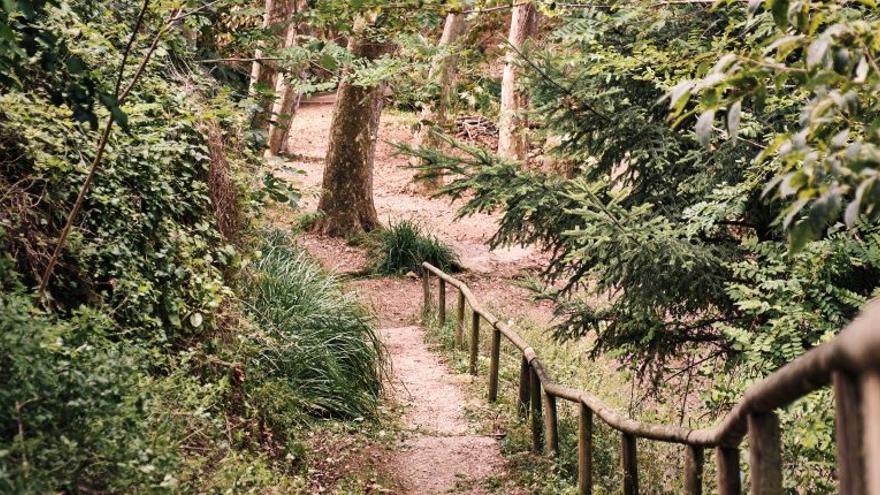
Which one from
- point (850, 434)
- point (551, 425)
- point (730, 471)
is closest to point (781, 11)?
point (850, 434)

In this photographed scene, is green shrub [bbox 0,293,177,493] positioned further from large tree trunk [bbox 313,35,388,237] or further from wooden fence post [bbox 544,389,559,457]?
large tree trunk [bbox 313,35,388,237]

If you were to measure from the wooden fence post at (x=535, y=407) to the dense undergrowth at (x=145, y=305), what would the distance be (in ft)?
4.98

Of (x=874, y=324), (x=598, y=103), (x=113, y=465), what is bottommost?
(x=113, y=465)

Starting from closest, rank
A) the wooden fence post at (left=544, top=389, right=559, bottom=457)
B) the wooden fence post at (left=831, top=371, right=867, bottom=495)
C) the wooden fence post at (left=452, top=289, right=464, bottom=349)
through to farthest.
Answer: the wooden fence post at (left=831, top=371, right=867, bottom=495)
the wooden fence post at (left=544, top=389, right=559, bottom=457)
the wooden fence post at (left=452, top=289, right=464, bottom=349)

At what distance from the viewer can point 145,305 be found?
17.9ft

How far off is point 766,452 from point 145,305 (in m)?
3.80

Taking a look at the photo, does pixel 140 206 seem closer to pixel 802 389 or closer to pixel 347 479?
pixel 347 479

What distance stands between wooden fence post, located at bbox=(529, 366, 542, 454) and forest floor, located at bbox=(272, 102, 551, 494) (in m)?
0.33

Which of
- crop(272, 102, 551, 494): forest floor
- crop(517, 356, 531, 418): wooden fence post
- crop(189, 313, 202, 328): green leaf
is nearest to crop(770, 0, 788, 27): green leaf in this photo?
crop(189, 313, 202, 328): green leaf

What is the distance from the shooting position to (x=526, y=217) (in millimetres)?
7672

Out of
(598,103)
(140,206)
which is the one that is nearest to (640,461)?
(598,103)

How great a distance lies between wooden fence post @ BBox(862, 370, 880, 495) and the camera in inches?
70.8

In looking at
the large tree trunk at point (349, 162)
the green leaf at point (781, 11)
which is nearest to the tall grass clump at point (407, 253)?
the large tree trunk at point (349, 162)

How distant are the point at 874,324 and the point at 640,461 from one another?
5527 millimetres
